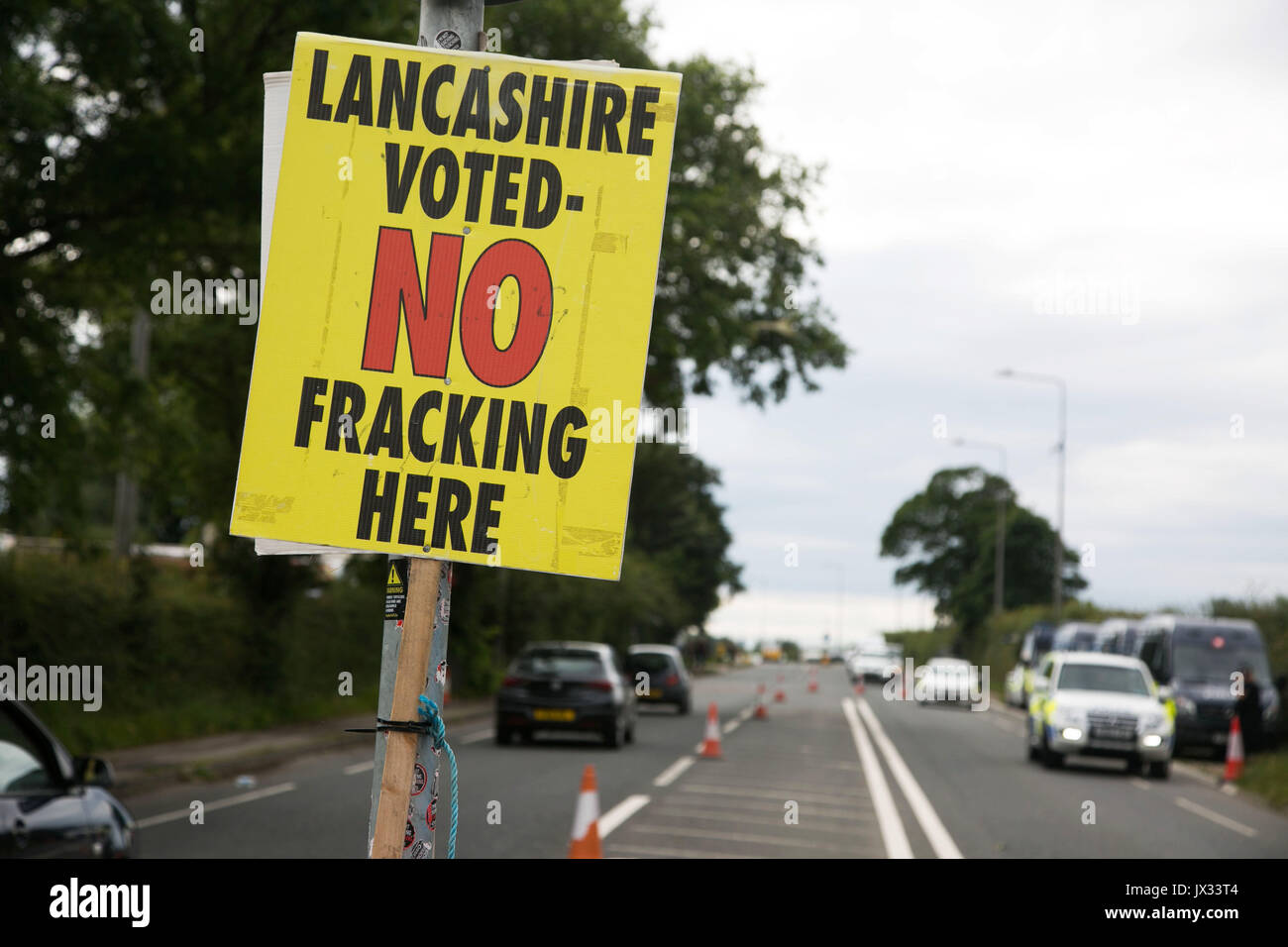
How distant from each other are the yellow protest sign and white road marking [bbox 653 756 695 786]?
1494cm

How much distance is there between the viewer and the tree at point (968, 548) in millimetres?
91625

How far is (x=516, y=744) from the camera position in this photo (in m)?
22.8

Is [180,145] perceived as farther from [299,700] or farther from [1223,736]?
[1223,736]

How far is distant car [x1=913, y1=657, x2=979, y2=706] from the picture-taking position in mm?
46062

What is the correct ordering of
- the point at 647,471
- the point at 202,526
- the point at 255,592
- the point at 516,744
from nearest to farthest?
1. the point at 516,744
2. the point at 255,592
3. the point at 202,526
4. the point at 647,471

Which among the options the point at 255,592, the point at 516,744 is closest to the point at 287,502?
the point at 516,744

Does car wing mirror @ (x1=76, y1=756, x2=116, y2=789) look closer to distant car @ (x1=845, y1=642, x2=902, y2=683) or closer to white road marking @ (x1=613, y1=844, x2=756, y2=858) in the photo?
white road marking @ (x1=613, y1=844, x2=756, y2=858)

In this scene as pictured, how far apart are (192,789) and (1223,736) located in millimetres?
18104

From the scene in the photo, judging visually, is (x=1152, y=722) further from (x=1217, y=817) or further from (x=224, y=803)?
(x=224, y=803)

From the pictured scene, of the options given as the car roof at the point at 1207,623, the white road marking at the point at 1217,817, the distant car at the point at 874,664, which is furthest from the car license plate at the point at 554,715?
the distant car at the point at 874,664

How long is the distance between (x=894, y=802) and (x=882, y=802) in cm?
15

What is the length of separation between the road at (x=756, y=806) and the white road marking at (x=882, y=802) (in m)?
0.03

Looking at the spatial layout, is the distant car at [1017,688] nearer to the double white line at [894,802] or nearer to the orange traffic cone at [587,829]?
the double white line at [894,802]

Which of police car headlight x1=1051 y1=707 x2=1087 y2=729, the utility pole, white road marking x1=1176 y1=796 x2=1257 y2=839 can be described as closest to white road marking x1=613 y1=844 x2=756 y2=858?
white road marking x1=1176 y1=796 x2=1257 y2=839
